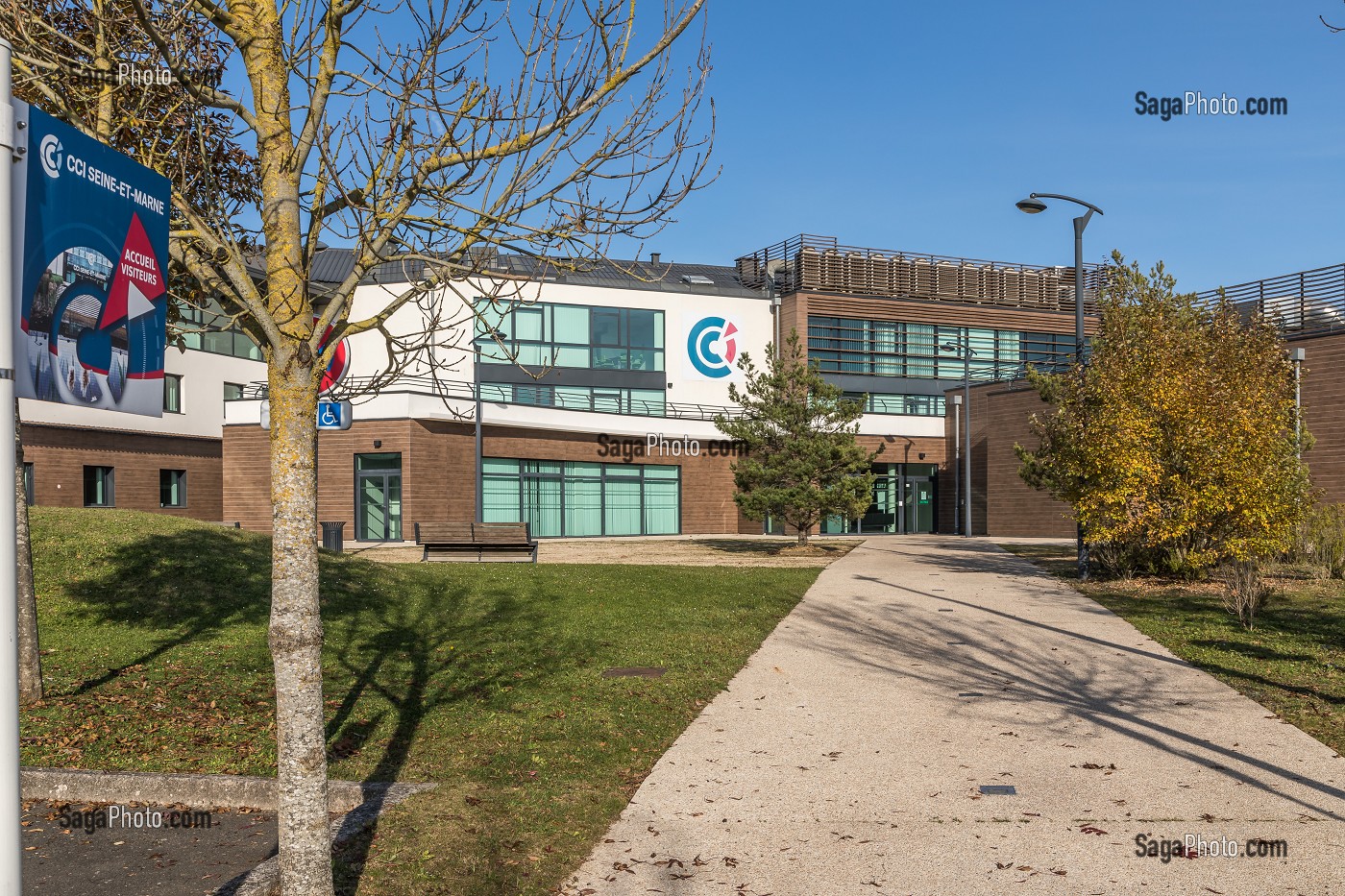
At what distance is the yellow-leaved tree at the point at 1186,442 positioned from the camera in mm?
17000

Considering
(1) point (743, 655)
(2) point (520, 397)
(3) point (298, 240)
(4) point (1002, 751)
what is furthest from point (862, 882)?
(2) point (520, 397)

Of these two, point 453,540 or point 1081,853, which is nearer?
point 1081,853

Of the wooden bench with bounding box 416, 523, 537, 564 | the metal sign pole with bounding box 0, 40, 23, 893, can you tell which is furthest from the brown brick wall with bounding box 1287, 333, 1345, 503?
the metal sign pole with bounding box 0, 40, 23, 893

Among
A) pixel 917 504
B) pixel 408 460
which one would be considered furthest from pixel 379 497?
pixel 917 504

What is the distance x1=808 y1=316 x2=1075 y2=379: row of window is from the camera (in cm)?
4506

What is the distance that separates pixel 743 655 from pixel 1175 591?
9.08m

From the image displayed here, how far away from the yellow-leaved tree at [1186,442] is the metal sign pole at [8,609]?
17009 millimetres

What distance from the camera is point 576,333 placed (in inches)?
1623

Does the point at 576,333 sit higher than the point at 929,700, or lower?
higher

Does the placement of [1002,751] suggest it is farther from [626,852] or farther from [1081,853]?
[626,852]

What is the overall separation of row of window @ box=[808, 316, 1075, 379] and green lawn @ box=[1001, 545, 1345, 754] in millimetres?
26357

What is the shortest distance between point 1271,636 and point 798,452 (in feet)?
53.2

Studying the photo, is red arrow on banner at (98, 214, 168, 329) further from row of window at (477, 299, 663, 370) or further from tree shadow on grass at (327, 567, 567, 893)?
row of window at (477, 299, 663, 370)

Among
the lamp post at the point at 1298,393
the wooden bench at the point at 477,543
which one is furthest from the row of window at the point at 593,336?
the lamp post at the point at 1298,393
